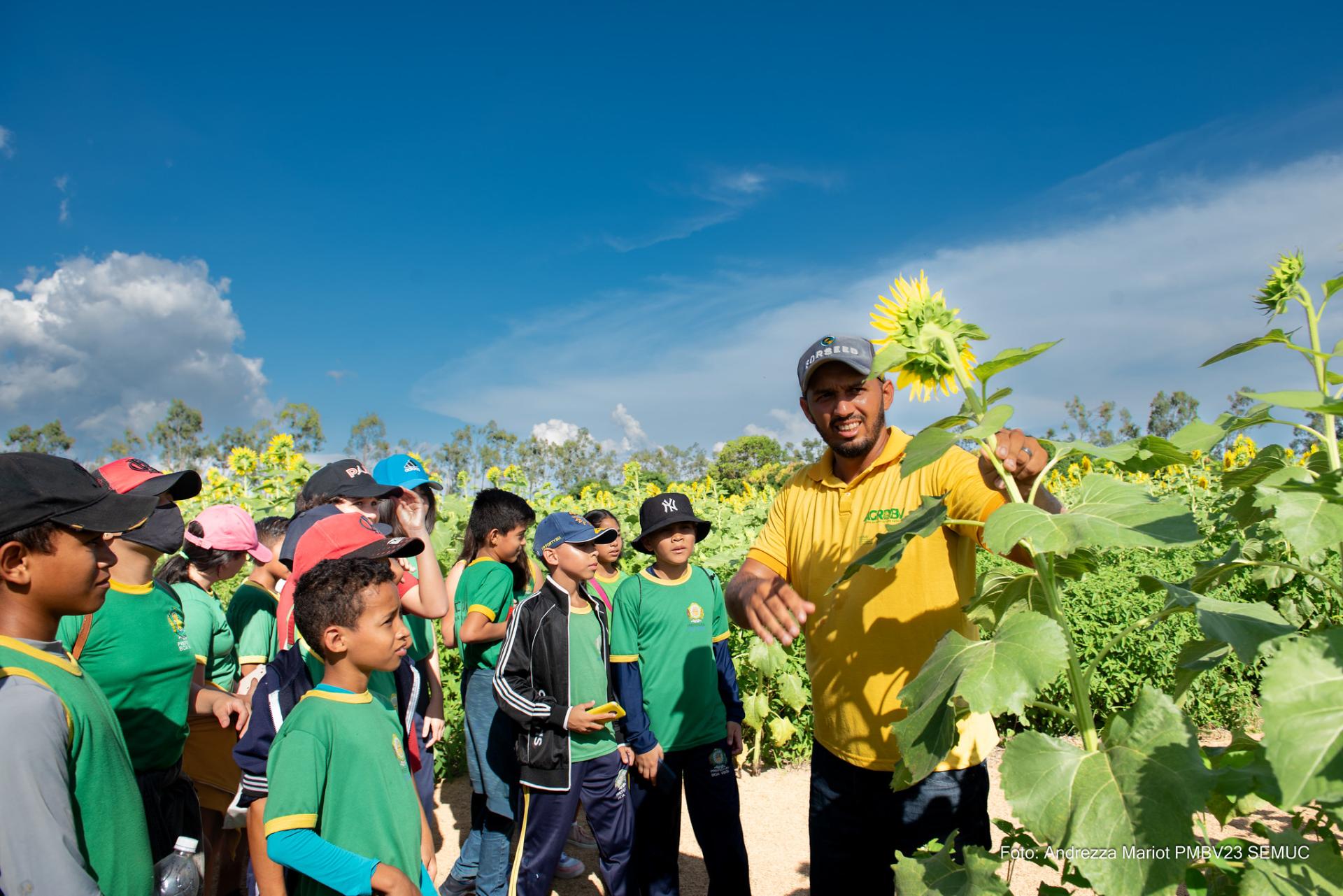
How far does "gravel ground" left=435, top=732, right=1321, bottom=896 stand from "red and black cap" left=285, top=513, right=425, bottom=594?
223cm

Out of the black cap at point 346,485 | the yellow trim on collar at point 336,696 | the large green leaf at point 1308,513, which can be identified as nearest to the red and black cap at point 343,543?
the yellow trim on collar at point 336,696

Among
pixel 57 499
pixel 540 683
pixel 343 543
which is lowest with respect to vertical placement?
pixel 540 683

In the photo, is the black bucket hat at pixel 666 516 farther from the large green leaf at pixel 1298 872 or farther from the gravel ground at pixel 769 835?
the large green leaf at pixel 1298 872

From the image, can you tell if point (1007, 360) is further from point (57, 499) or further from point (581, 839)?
point (581, 839)

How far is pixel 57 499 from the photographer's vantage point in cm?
167

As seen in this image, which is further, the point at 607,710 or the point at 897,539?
the point at 607,710

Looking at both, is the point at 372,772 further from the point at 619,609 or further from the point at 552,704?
the point at 619,609

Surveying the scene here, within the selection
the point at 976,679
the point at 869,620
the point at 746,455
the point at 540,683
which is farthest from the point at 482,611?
the point at 746,455

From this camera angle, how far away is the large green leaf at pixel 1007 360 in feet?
3.59

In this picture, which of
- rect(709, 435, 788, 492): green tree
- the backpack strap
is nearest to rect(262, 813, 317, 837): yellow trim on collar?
the backpack strap

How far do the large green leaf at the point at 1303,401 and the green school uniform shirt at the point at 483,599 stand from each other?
10.9ft

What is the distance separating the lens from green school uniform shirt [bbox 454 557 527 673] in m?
3.84

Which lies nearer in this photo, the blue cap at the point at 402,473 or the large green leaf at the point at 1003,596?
the large green leaf at the point at 1003,596

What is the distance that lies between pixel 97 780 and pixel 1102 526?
1.90m
